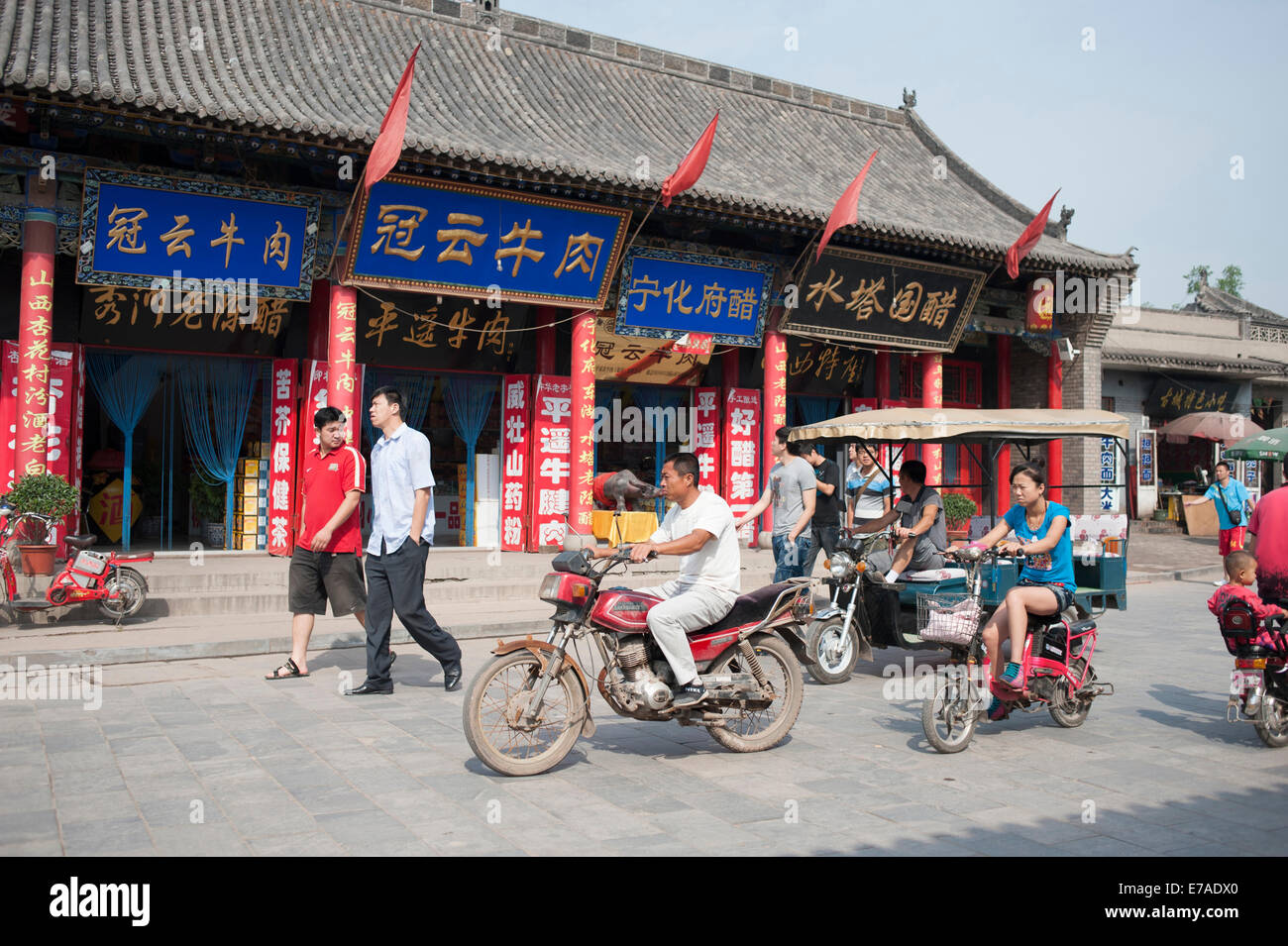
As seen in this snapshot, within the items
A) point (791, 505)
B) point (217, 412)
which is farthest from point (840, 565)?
point (217, 412)

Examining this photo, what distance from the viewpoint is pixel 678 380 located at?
15.9 meters

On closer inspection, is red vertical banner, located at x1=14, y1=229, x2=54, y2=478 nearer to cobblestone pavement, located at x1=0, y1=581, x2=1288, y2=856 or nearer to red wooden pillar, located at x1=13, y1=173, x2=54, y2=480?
red wooden pillar, located at x1=13, y1=173, x2=54, y2=480

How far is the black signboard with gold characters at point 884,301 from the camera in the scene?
15062 mm

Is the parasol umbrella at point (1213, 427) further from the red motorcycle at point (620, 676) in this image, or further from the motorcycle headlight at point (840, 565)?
the red motorcycle at point (620, 676)

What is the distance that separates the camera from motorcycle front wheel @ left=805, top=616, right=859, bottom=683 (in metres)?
7.12

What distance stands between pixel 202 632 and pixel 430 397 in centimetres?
595

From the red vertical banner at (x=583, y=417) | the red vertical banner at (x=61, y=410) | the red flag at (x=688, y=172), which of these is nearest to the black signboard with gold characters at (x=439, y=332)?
the red vertical banner at (x=583, y=417)

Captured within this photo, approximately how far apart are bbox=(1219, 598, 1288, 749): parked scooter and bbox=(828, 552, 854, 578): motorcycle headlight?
225 centimetres

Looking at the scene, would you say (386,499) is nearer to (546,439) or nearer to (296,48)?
(546,439)

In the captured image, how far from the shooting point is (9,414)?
11125 mm

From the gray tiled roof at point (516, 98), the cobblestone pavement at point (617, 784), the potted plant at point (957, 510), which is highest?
the gray tiled roof at point (516, 98)

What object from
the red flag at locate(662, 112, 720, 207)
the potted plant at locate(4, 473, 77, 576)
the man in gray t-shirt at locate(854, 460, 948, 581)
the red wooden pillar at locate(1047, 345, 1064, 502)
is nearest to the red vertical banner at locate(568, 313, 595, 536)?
the red flag at locate(662, 112, 720, 207)

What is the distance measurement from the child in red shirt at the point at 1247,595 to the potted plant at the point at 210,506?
10.8 meters

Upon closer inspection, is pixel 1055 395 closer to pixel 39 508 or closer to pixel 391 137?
pixel 391 137
